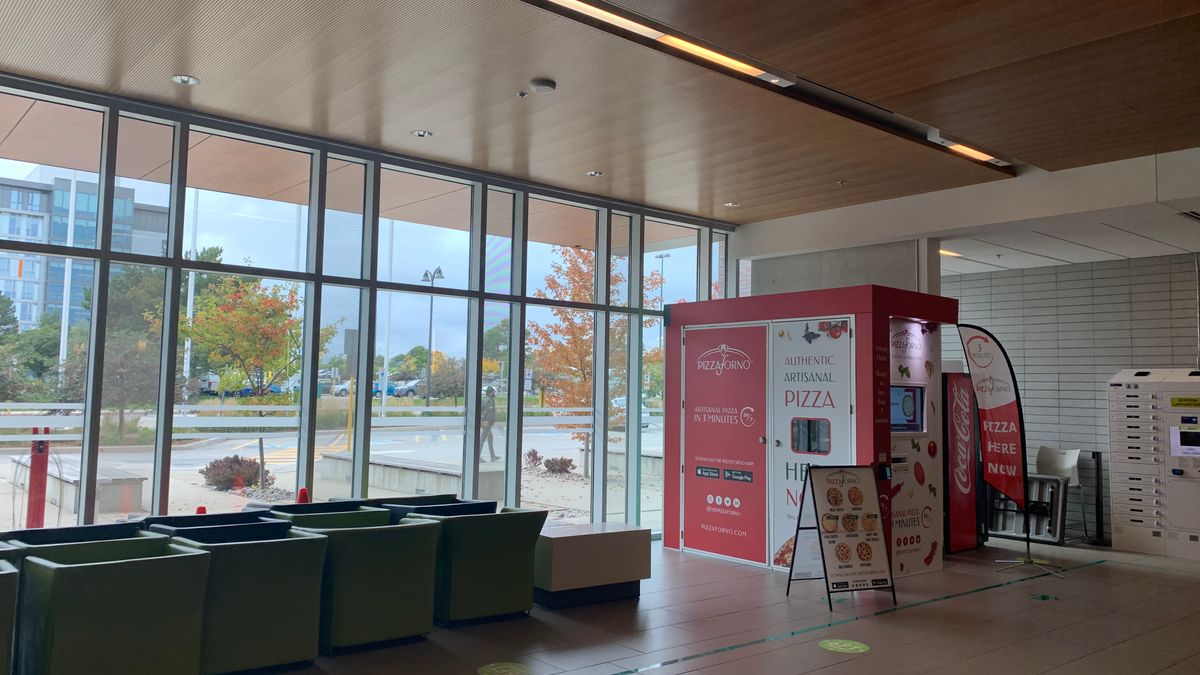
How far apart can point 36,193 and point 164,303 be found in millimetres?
1123

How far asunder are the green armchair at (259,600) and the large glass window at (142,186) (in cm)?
268

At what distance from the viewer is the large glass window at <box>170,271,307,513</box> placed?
263 inches

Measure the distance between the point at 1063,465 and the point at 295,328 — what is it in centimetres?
881

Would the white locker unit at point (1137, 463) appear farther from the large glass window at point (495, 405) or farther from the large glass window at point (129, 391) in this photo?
the large glass window at point (129, 391)

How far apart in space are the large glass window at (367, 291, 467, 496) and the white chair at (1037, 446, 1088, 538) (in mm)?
6993

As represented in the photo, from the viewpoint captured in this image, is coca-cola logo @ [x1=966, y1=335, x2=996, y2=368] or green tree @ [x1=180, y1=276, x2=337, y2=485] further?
coca-cola logo @ [x1=966, y1=335, x2=996, y2=368]

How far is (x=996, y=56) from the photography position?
206 inches

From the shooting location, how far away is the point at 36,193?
6.09m

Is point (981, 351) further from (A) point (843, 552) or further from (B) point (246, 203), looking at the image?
(B) point (246, 203)

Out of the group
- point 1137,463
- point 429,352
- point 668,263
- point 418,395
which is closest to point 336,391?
point 418,395

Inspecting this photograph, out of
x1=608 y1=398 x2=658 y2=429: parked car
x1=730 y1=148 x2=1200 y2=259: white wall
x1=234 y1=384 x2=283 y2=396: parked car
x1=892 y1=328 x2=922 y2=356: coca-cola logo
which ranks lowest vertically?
x1=608 y1=398 x2=658 y2=429: parked car

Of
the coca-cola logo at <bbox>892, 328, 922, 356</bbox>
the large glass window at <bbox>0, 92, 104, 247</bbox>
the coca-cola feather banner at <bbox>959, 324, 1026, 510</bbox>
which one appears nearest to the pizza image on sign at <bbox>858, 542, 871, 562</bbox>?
the coca-cola logo at <bbox>892, 328, 922, 356</bbox>

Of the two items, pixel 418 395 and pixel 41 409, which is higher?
pixel 418 395

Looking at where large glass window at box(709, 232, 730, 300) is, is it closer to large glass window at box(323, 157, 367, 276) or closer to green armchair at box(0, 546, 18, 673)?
large glass window at box(323, 157, 367, 276)
